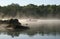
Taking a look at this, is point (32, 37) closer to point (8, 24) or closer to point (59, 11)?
point (8, 24)

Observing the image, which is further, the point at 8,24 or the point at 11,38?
the point at 8,24

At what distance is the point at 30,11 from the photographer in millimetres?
107562

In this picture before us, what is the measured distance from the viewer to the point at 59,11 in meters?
106

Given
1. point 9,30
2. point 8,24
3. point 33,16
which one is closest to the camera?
point 9,30

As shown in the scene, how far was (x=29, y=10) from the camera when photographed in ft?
359

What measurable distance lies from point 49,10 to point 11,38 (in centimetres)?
7867

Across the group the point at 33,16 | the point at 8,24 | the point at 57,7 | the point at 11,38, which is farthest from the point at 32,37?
the point at 57,7

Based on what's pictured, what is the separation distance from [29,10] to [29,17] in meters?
6.72

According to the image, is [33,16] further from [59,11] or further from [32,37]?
[32,37]

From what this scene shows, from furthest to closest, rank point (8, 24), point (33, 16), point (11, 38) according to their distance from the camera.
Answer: point (33, 16), point (8, 24), point (11, 38)

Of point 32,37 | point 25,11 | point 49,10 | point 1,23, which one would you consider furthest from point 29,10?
point 32,37

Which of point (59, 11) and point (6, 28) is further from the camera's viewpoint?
point (59, 11)

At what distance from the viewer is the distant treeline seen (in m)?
105

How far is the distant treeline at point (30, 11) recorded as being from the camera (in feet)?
346
